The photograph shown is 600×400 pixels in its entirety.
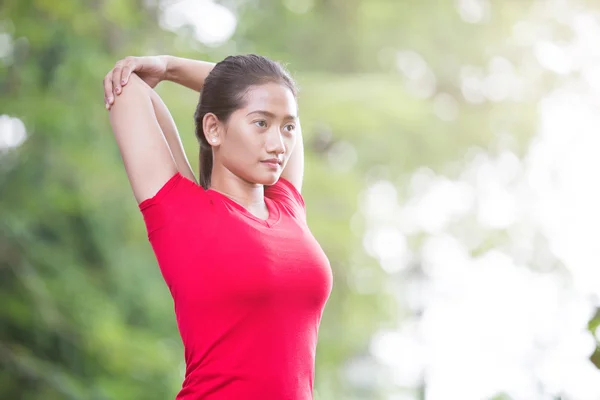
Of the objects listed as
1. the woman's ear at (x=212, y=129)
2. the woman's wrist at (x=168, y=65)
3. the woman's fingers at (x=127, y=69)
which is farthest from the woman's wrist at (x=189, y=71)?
the woman's ear at (x=212, y=129)

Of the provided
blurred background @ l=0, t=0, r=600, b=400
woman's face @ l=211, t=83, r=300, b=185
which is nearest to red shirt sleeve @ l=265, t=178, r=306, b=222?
woman's face @ l=211, t=83, r=300, b=185

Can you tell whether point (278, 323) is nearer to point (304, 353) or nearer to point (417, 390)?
point (304, 353)

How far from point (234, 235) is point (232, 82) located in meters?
0.22

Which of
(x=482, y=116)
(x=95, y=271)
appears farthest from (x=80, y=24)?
(x=482, y=116)

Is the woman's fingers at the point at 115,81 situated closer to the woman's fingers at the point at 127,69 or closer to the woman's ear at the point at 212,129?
the woman's fingers at the point at 127,69

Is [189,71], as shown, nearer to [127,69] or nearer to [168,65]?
[168,65]

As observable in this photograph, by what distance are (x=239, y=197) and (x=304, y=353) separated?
0.23 metres

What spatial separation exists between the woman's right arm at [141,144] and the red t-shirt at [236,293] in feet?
0.08

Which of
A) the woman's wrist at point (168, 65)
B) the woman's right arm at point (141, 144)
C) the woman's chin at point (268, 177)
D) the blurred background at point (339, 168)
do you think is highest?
the blurred background at point (339, 168)

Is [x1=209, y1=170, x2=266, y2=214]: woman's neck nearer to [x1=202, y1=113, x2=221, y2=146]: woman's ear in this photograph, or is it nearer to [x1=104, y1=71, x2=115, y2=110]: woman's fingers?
[x1=202, y1=113, x2=221, y2=146]: woman's ear

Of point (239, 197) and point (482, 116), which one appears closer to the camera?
point (239, 197)

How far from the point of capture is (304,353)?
1030 mm

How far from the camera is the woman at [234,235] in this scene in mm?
994

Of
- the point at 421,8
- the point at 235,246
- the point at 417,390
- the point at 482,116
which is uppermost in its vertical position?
the point at 421,8
